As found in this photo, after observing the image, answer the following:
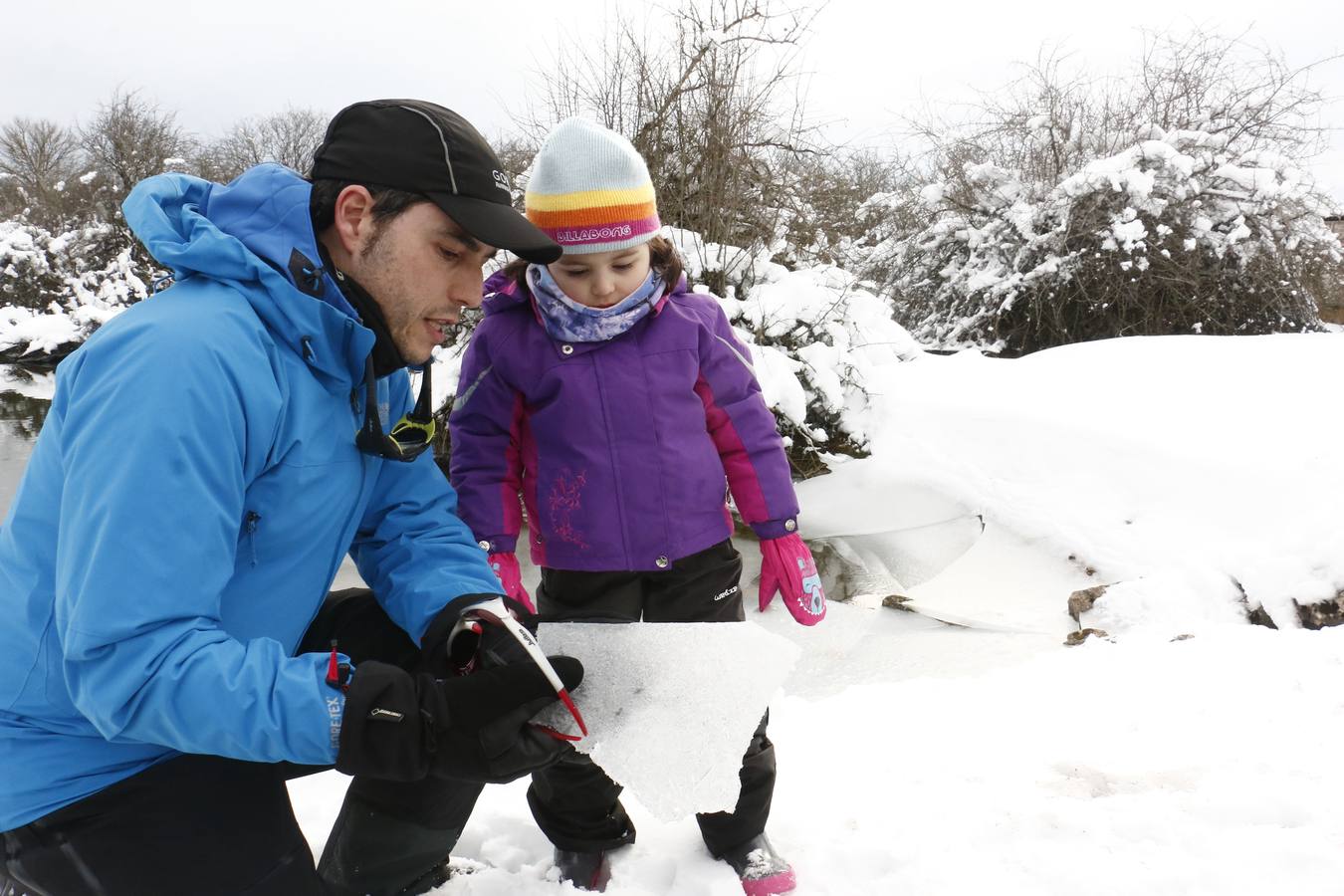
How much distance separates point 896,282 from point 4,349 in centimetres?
1185

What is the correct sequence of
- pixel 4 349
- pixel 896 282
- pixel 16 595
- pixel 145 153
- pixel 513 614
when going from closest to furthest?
pixel 16 595 < pixel 513 614 < pixel 896 282 < pixel 4 349 < pixel 145 153

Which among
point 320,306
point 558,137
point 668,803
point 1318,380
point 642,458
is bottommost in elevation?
point 1318,380

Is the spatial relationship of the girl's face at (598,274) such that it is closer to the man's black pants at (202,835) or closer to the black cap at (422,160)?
the black cap at (422,160)

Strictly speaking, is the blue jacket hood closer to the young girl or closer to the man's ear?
the man's ear

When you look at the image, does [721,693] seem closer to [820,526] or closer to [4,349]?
[820,526]

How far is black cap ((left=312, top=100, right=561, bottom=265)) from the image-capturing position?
1.38 meters

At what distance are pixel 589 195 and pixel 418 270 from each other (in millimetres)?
498

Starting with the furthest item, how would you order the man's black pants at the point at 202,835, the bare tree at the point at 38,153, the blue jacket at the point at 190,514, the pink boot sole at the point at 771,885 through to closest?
1. the bare tree at the point at 38,153
2. the pink boot sole at the point at 771,885
3. the man's black pants at the point at 202,835
4. the blue jacket at the point at 190,514

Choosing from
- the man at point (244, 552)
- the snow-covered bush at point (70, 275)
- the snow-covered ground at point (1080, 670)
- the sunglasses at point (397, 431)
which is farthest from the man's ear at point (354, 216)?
the snow-covered bush at point (70, 275)

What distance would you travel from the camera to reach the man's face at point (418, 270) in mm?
1406

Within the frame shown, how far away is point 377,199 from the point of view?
55.0 inches

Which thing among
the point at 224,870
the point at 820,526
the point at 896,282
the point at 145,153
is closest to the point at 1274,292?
the point at 896,282

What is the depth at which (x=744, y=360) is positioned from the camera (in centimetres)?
207

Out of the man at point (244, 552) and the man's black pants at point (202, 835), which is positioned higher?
the man at point (244, 552)
